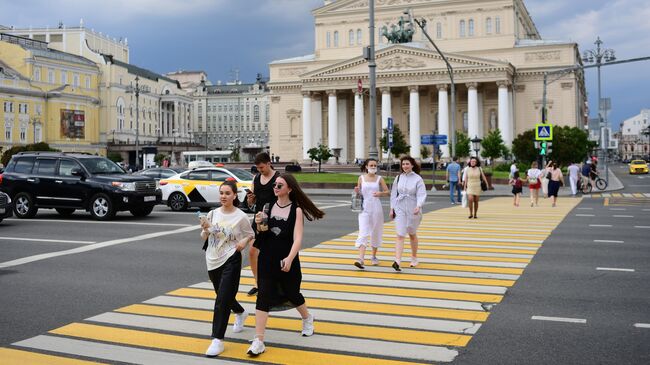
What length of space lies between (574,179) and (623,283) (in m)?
25.7

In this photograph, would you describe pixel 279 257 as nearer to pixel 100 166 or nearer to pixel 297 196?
pixel 297 196

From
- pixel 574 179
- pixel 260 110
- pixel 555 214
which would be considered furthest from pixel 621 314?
pixel 260 110

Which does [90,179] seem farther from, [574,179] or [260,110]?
[260,110]

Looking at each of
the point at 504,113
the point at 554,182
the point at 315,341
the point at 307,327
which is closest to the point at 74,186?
the point at 307,327

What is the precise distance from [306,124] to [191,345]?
78834 mm

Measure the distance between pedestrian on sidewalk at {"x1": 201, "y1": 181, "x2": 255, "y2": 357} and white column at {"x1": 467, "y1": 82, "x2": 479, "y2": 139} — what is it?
7002cm

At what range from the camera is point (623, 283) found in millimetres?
9516

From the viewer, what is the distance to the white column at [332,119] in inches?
3214

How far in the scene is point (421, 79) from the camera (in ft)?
250

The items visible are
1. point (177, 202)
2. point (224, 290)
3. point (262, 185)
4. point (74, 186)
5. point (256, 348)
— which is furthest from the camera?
point (177, 202)

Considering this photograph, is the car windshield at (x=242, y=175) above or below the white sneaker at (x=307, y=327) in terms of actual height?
above

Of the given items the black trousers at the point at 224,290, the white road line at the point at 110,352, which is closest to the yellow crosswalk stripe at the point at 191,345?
the white road line at the point at 110,352

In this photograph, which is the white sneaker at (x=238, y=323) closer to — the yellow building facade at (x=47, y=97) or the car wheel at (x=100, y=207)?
the car wheel at (x=100, y=207)

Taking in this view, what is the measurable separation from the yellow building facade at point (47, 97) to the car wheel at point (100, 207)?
72.4 meters
